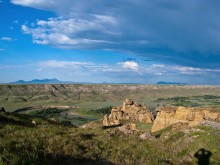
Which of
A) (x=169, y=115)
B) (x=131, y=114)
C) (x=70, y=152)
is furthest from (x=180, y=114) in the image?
(x=70, y=152)

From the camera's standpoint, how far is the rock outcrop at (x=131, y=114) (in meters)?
81.8

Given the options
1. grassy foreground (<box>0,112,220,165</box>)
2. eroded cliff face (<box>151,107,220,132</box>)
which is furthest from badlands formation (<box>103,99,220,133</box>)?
grassy foreground (<box>0,112,220,165</box>)

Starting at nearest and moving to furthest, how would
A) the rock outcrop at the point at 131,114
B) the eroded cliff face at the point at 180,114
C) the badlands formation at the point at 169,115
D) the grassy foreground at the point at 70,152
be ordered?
the grassy foreground at the point at 70,152, the badlands formation at the point at 169,115, the eroded cliff face at the point at 180,114, the rock outcrop at the point at 131,114

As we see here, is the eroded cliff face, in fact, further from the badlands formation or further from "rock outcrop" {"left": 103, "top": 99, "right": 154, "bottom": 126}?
"rock outcrop" {"left": 103, "top": 99, "right": 154, "bottom": 126}

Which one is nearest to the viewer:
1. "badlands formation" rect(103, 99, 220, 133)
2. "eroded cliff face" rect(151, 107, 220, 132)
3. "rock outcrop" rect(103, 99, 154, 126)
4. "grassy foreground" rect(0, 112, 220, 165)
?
"grassy foreground" rect(0, 112, 220, 165)

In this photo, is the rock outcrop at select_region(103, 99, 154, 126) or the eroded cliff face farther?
the rock outcrop at select_region(103, 99, 154, 126)

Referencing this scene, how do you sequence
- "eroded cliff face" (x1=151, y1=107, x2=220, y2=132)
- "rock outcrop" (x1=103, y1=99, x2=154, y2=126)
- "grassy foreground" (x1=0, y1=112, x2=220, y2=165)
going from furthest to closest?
"rock outcrop" (x1=103, y1=99, x2=154, y2=126)
"eroded cliff face" (x1=151, y1=107, x2=220, y2=132)
"grassy foreground" (x1=0, y1=112, x2=220, y2=165)

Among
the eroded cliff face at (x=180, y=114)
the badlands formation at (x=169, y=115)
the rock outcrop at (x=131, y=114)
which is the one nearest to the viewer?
the badlands formation at (x=169, y=115)

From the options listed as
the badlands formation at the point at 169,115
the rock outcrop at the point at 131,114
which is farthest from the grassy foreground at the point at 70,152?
the rock outcrop at the point at 131,114

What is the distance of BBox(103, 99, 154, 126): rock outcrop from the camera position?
81750 millimetres

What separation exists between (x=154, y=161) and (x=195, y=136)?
940cm

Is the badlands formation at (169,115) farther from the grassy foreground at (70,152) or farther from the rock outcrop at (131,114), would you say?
the grassy foreground at (70,152)

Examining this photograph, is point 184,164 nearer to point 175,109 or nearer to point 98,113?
point 175,109

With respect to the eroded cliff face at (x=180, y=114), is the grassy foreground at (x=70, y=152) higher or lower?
higher
